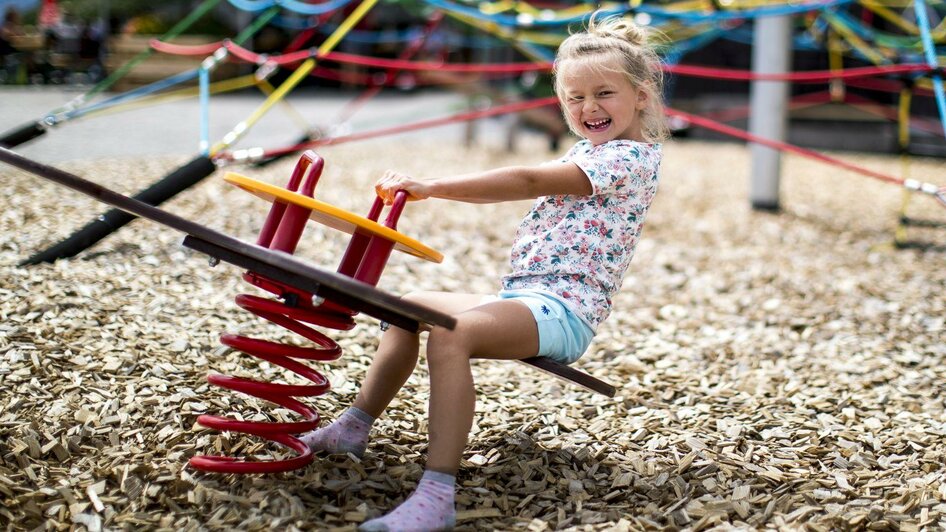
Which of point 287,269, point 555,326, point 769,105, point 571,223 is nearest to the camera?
point 287,269

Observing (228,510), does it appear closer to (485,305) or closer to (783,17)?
(485,305)

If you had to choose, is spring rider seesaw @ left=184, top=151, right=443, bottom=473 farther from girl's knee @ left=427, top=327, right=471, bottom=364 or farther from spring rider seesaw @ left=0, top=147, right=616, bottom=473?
girl's knee @ left=427, top=327, right=471, bottom=364

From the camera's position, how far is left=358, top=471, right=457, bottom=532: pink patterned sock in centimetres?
182

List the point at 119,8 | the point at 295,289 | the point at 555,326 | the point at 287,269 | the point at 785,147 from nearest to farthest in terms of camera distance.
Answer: the point at 287,269, the point at 295,289, the point at 555,326, the point at 785,147, the point at 119,8

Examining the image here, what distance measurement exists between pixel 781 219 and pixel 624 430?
3.70m

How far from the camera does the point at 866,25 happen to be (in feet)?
32.0

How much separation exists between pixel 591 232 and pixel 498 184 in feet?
0.98

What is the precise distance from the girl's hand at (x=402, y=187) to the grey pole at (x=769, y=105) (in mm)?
4483

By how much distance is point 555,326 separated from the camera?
6.81ft

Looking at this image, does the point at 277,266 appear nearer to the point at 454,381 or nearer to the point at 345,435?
the point at 454,381

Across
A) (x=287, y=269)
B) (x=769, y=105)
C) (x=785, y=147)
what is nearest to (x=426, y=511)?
(x=287, y=269)

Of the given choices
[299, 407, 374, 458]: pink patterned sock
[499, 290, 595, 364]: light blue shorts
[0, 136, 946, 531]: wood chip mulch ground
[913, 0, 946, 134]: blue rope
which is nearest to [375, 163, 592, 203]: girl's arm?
[499, 290, 595, 364]: light blue shorts

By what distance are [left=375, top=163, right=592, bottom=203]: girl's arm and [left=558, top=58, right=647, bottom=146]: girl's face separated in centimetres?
17

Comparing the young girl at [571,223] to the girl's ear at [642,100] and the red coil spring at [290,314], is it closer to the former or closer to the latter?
the girl's ear at [642,100]
